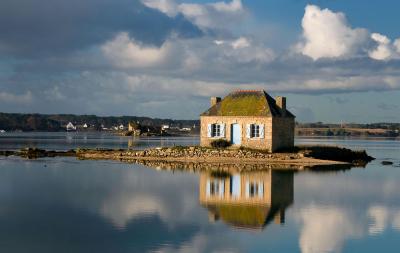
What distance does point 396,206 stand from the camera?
18.5 meters

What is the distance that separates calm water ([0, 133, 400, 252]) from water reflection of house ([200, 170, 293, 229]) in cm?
3

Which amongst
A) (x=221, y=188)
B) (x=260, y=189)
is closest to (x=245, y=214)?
(x=260, y=189)

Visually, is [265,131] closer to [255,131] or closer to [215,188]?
[255,131]

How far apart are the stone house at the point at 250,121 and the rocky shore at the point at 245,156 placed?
897 mm

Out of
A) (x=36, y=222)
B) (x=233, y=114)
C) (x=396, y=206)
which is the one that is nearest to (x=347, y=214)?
(x=396, y=206)

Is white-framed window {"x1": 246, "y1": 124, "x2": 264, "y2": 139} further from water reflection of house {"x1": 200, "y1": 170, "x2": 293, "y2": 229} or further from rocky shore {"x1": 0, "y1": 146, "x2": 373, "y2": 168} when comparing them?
water reflection of house {"x1": 200, "y1": 170, "x2": 293, "y2": 229}

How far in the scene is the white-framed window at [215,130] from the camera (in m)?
37.8

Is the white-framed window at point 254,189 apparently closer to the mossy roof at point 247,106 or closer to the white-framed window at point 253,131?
the white-framed window at point 253,131

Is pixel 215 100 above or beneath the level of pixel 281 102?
above

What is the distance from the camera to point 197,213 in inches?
648

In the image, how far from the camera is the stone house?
119 feet

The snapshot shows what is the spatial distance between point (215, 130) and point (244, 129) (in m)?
2.13

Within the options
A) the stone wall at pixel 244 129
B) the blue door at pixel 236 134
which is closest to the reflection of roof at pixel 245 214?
the stone wall at pixel 244 129

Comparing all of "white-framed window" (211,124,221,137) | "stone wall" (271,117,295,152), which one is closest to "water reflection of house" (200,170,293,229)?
"stone wall" (271,117,295,152)
